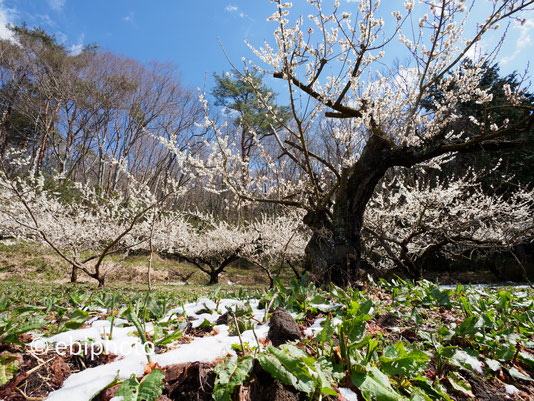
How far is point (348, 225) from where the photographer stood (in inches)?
156

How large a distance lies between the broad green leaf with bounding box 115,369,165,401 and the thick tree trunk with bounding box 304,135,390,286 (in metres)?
3.03

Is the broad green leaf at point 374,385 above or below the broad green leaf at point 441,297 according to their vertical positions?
below

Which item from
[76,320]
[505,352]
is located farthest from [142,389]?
[505,352]

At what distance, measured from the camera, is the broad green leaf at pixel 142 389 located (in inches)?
37.4

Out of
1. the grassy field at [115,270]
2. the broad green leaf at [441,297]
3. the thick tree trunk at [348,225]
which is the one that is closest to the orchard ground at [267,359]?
the broad green leaf at [441,297]

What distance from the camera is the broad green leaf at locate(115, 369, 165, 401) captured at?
3.11 feet

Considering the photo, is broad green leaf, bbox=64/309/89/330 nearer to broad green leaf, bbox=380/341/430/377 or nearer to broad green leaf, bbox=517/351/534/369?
broad green leaf, bbox=380/341/430/377

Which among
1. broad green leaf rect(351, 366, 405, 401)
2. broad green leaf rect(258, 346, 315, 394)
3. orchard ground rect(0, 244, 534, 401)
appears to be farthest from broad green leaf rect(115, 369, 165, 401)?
broad green leaf rect(351, 366, 405, 401)

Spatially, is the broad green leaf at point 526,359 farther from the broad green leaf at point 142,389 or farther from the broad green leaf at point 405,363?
the broad green leaf at point 142,389

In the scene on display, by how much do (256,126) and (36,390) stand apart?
1898cm

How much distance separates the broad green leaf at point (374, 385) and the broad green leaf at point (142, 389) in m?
0.77

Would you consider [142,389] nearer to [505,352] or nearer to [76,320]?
[76,320]

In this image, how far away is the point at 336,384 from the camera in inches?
44.6

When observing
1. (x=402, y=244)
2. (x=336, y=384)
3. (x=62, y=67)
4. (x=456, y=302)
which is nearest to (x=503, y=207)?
(x=402, y=244)
